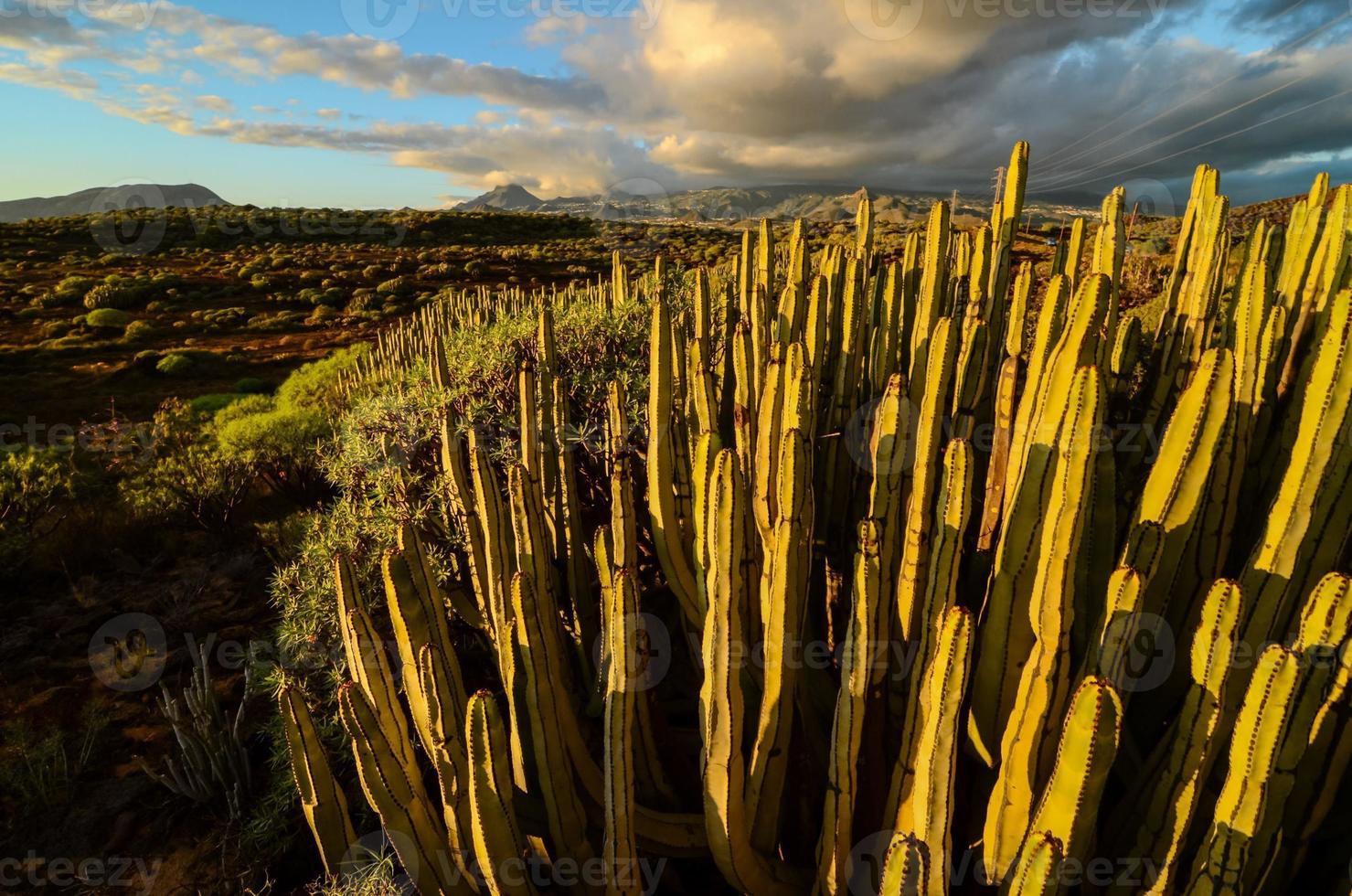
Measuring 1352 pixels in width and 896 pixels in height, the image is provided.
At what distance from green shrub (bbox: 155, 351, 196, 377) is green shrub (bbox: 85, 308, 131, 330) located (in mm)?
6390

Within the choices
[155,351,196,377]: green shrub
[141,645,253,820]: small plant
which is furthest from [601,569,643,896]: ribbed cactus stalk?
[155,351,196,377]: green shrub

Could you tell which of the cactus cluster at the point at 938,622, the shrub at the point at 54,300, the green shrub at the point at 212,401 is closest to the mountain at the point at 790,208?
the cactus cluster at the point at 938,622

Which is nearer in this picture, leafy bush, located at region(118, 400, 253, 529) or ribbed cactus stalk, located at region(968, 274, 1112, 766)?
ribbed cactus stalk, located at region(968, 274, 1112, 766)

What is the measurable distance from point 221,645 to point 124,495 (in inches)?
158

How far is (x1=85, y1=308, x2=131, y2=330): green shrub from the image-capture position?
21953mm

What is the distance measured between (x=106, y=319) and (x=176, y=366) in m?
7.58

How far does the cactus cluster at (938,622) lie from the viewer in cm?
136

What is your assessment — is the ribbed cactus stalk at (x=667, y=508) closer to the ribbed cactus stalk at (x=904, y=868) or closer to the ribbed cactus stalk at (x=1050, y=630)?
the ribbed cactus stalk at (x=1050, y=630)

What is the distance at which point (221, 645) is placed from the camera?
451 centimetres

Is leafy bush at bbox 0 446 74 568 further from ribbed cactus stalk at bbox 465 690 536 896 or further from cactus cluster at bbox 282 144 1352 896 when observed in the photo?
ribbed cactus stalk at bbox 465 690 536 896

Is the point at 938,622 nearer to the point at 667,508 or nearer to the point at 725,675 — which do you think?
the point at 725,675

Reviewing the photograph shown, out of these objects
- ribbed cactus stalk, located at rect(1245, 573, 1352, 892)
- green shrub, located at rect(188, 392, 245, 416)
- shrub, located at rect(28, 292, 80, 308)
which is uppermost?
ribbed cactus stalk, located at rect(1245, 573, 1352, 892)

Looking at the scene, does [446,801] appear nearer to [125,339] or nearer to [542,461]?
[542,461]

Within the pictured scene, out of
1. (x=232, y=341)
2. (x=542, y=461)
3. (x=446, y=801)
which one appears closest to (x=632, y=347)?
(x=542, y=461)
